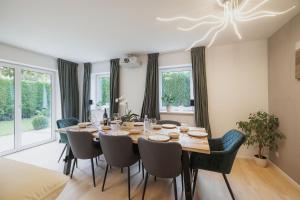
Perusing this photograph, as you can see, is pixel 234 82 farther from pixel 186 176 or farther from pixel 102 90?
pixel 102 90

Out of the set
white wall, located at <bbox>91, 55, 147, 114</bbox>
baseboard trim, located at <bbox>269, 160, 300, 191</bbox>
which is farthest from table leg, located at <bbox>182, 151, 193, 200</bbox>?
white wall, located at <bbox>91, 55, 147, 114</bbox>

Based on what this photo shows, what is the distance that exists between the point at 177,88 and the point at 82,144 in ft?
8.23

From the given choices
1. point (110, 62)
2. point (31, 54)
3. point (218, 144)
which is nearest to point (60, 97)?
point (31, 54)

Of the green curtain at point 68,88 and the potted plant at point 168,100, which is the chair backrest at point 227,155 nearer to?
the potted plant at point 168,100

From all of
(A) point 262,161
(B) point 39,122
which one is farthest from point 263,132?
(B) point 39,122

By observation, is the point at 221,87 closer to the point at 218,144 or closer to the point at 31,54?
the point at 218,144

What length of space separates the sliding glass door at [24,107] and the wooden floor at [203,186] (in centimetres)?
147

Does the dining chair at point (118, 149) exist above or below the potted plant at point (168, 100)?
below

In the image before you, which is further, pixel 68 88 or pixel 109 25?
pixel 68 88

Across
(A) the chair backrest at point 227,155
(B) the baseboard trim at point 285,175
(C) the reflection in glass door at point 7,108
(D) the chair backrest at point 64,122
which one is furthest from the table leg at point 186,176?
(C) the reflection in glass door at point 7,108

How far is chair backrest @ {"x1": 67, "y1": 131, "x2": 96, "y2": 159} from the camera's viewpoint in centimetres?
208

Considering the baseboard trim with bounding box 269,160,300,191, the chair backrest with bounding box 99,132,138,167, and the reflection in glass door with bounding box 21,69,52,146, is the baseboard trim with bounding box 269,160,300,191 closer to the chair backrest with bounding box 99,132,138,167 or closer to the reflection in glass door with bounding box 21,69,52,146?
the chair backrest with bounding box 99,132,138,167

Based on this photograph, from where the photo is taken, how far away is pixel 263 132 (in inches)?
102

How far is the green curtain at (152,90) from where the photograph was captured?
12.0 feet
